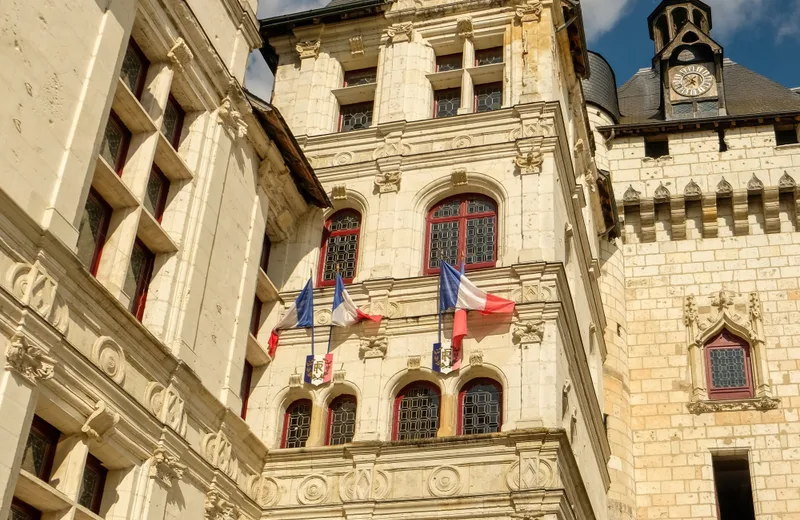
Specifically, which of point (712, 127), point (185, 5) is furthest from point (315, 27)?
point (712, 127)

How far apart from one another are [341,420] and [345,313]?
2.20 m

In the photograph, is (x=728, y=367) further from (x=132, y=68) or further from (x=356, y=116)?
(x=132, y=68)

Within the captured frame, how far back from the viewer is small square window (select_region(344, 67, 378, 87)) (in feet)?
89.7

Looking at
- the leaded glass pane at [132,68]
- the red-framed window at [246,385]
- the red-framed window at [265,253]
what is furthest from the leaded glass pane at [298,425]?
the leaded glass pane at [132,68]

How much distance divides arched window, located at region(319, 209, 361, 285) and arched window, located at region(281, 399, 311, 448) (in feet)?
9.86

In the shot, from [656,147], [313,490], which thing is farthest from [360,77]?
[656,147]

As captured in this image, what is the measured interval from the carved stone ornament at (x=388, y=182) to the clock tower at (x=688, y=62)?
17.5m

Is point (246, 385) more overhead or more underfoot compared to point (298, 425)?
more overhead

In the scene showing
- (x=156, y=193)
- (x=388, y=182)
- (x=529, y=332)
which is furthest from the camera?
(x=388, y=182)

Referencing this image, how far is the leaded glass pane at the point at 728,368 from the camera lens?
104 ft

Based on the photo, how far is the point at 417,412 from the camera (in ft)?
70.0

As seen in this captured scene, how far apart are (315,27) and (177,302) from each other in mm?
11365

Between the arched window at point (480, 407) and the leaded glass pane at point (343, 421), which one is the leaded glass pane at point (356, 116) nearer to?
the leaded glass pane at point (343, 421)

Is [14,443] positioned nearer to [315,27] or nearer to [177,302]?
[177,302]
